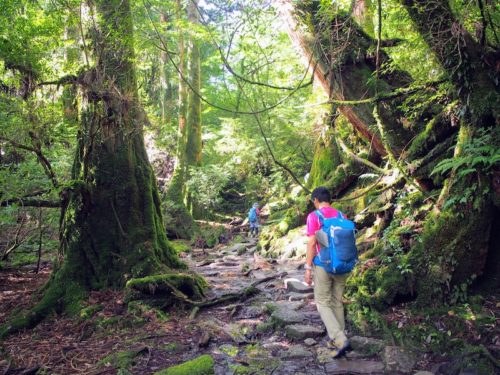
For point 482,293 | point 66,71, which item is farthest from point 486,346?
point 66,71

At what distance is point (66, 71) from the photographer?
774 centimetres

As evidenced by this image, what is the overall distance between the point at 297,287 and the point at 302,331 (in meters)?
2.22

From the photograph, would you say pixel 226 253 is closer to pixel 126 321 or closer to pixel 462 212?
pixel 126 321

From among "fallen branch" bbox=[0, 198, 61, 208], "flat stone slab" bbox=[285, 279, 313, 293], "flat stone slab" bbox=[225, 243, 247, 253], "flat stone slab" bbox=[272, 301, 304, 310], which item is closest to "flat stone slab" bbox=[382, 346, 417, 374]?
"flat stone slab" bbox=[272, 301, 304, 310]

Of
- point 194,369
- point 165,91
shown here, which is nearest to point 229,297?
point 194,369

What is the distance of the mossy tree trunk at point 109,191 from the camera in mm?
7363

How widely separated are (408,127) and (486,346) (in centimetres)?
485

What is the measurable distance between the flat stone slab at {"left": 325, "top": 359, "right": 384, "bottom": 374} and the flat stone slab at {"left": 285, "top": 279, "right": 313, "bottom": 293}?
2.81 meters

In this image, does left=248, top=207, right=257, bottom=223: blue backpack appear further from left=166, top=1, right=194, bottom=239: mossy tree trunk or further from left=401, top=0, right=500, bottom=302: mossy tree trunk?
left=401, top=0, right=500, bottom=302: mossy tree trunk

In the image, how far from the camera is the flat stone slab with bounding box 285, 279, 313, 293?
7.47 meters

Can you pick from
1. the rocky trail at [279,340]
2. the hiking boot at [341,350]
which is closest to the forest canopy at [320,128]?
the rocky trail at [279,340]

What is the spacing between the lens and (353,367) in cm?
445

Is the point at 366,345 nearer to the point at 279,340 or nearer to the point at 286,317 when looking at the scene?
the point at 279,340

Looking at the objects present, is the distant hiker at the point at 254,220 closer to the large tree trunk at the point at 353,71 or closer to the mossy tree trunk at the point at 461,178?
the large tree trunk at the point at 353,71
